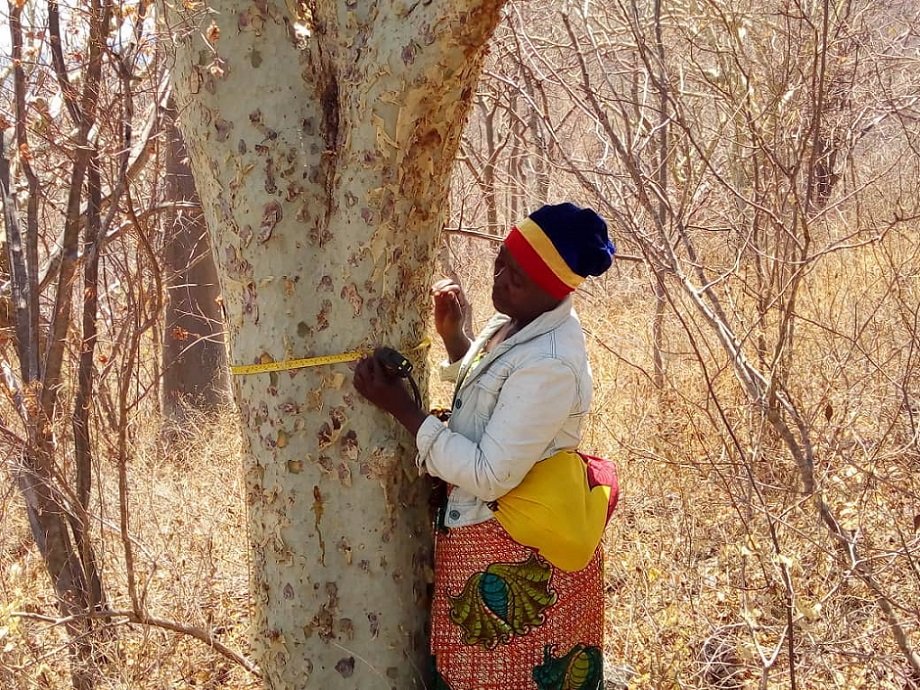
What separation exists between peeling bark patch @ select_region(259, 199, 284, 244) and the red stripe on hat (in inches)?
21.7

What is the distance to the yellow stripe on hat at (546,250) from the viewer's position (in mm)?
1999

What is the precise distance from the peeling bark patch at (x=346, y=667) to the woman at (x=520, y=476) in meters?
0.21

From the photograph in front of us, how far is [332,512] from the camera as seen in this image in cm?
215

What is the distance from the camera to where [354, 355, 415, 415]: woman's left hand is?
6.72 ft

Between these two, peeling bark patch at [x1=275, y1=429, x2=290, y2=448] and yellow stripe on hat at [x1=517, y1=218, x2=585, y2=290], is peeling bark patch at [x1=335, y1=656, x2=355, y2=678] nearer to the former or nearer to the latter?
peeling bark patch at [x1=275, y1=429, x2=290, y2=448]

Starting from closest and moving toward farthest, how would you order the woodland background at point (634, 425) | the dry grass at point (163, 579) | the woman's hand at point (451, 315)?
the woman's hand at point (451, 315)
the woodland background at point (634, 425)
the dry grass at point (163, 579)

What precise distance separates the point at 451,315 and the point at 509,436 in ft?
2.12

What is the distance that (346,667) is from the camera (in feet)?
7.18

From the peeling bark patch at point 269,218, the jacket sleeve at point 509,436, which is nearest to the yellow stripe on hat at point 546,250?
the jacket sleeve at point 509,436

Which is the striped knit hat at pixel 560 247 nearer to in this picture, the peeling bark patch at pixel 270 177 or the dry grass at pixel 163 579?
the peeling bark patch at pixel 270 177

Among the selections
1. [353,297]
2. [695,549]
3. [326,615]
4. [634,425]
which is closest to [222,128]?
[353,297]

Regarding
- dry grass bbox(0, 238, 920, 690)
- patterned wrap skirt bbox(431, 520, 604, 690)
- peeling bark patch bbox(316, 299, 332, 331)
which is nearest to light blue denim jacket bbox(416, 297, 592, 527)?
patterned wrap skirt bbox(431, 520, 604, 690)

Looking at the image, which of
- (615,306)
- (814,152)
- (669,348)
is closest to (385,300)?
(814,152)

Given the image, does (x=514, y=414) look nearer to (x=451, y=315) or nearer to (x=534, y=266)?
(x=534, y=266)
